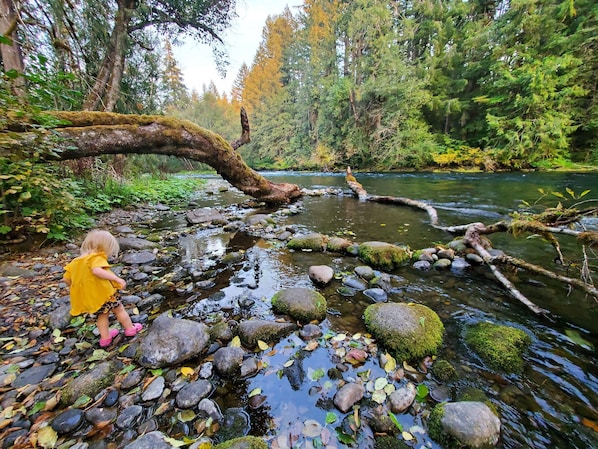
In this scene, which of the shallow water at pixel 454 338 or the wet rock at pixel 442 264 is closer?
the shallow water at pixel 454 338

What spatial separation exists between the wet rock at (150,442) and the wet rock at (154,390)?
0.31 m

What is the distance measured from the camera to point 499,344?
2.11 metres

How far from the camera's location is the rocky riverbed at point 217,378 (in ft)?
4.80

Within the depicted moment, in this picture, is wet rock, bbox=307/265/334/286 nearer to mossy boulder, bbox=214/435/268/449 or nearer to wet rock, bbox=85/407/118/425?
mossy boulder, bbox=214/435/268/449

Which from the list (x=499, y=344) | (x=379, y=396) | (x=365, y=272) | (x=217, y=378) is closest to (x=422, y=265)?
(x=365, y=272)

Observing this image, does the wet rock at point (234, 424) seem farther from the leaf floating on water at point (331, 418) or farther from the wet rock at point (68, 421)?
the wet rock at point (68, 421)

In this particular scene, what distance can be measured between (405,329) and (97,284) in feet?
9.10

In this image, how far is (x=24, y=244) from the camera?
3910mm

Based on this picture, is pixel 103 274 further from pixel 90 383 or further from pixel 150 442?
pixel 150 442

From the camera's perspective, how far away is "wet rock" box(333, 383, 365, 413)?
1.63 m

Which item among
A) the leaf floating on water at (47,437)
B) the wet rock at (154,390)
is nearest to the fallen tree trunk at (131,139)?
the leaf floating on water at (47,437)

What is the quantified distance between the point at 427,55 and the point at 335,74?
8.87m

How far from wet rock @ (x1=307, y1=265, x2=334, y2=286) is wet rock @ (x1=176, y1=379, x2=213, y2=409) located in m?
1.84

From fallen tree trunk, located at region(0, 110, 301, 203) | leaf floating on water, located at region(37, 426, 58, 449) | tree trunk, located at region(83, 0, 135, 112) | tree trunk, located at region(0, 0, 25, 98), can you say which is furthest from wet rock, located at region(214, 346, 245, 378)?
tree trunk, located at region(83, 0, 135, 112)
